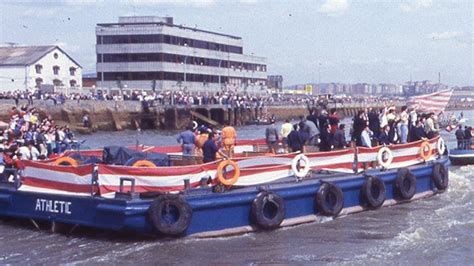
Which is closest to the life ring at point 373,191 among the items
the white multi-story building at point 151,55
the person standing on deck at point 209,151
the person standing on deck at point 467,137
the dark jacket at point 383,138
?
the dark jacket at point 383,138

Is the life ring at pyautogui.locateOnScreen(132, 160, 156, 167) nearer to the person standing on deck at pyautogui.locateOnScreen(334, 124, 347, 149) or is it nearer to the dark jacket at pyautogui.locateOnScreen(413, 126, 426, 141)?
the person standing on deck at pyautogui.locateOnScreen(334, 124, 347, 149)

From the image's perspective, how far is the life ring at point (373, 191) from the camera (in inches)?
682

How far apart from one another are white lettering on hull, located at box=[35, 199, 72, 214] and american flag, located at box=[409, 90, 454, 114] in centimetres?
1253

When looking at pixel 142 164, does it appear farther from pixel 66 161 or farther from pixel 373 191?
pixel 373 191

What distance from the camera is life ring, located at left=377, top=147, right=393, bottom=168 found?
1827 cm

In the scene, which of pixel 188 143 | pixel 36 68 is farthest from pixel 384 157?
pixel 36 68

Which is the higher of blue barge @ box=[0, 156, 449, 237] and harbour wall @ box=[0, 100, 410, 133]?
harbour wall @ box=[0, 100, 410, 133]

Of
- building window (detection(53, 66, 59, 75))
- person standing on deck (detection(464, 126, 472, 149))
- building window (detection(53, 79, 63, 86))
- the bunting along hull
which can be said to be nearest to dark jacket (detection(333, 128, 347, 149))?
the bunting along hull

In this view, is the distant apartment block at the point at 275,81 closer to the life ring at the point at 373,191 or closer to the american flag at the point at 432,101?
the american flag at the point at 432,101

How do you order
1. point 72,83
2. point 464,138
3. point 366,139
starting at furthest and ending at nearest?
point 72,83
point 464,138
point 366,139

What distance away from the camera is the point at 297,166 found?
52.3ft

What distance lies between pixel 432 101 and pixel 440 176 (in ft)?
13.1

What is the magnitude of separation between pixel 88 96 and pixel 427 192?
44.5 m

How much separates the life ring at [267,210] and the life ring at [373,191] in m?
2.84
